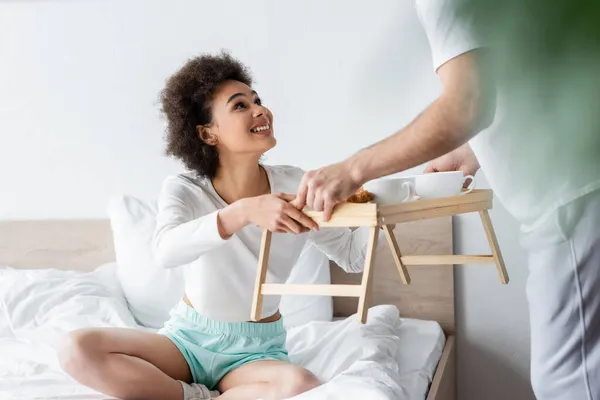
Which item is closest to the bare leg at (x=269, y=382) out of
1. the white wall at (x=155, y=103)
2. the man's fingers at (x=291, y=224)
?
the man's fingers at (x=291, y=224)

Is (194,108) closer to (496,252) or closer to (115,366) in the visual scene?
(115,366)

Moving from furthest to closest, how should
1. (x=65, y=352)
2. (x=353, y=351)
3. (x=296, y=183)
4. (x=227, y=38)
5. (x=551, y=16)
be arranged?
(x=227, y=38) → (x=296, y=183) → (x=353, y=351) → (x=65, y=352) → (x=551, y=16)

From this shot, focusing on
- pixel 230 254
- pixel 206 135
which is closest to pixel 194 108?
pixel 206 135

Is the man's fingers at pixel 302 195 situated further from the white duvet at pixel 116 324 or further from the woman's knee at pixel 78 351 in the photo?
the woman's knee at pixel 78 351

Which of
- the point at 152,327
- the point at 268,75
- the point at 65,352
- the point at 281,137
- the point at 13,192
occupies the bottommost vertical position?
the point at 152,327

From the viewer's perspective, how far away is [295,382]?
4.36 ft

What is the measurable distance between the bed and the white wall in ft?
0.26

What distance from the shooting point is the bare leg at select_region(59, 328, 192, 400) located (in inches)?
53.7

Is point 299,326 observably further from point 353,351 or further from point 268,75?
point 268,75

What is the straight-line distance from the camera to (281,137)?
2143mm

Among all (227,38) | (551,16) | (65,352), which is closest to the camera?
(551,16)

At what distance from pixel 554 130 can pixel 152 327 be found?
1.95 metres

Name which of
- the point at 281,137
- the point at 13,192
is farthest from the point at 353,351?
the point at 13,192

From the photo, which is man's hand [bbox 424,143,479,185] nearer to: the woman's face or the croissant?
the croissant
